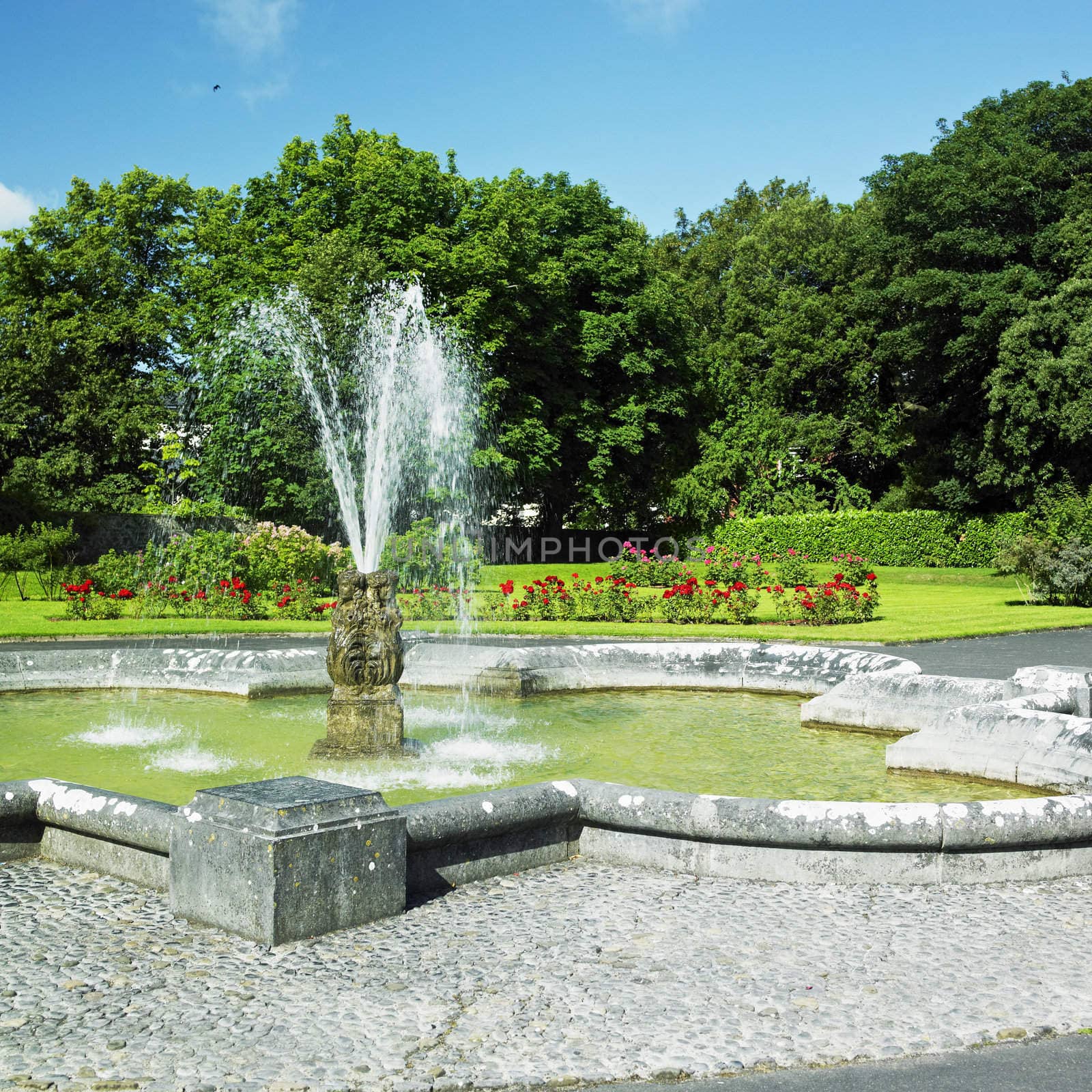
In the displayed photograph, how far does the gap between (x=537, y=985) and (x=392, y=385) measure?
2493 centimetres

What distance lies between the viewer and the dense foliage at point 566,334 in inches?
1297

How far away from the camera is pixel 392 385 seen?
28188 millimetres

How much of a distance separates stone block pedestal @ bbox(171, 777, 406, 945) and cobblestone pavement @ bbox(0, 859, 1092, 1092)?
0.33 feet

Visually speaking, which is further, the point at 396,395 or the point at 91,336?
the point at 91,336

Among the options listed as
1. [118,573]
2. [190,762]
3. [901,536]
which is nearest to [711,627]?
[118,573]

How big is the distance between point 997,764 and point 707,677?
4.21 metres

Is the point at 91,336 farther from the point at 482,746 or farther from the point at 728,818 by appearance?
the point at 728,818

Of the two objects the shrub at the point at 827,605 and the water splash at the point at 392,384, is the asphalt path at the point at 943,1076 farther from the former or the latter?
the water splash at the point at 392,384

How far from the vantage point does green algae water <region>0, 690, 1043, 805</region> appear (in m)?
7.55

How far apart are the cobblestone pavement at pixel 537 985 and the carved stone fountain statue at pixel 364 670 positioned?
3.06 meters

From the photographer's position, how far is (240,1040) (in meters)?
3.68

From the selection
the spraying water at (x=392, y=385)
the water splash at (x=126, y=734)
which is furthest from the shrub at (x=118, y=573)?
the water splash at (x=126, y=734)

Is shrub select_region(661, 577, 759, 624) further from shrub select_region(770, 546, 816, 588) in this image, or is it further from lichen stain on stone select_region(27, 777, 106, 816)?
lichen stain on stone select_region(27, 777, 106, 816)

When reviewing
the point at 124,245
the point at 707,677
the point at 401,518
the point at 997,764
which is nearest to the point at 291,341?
the point at 401,518
